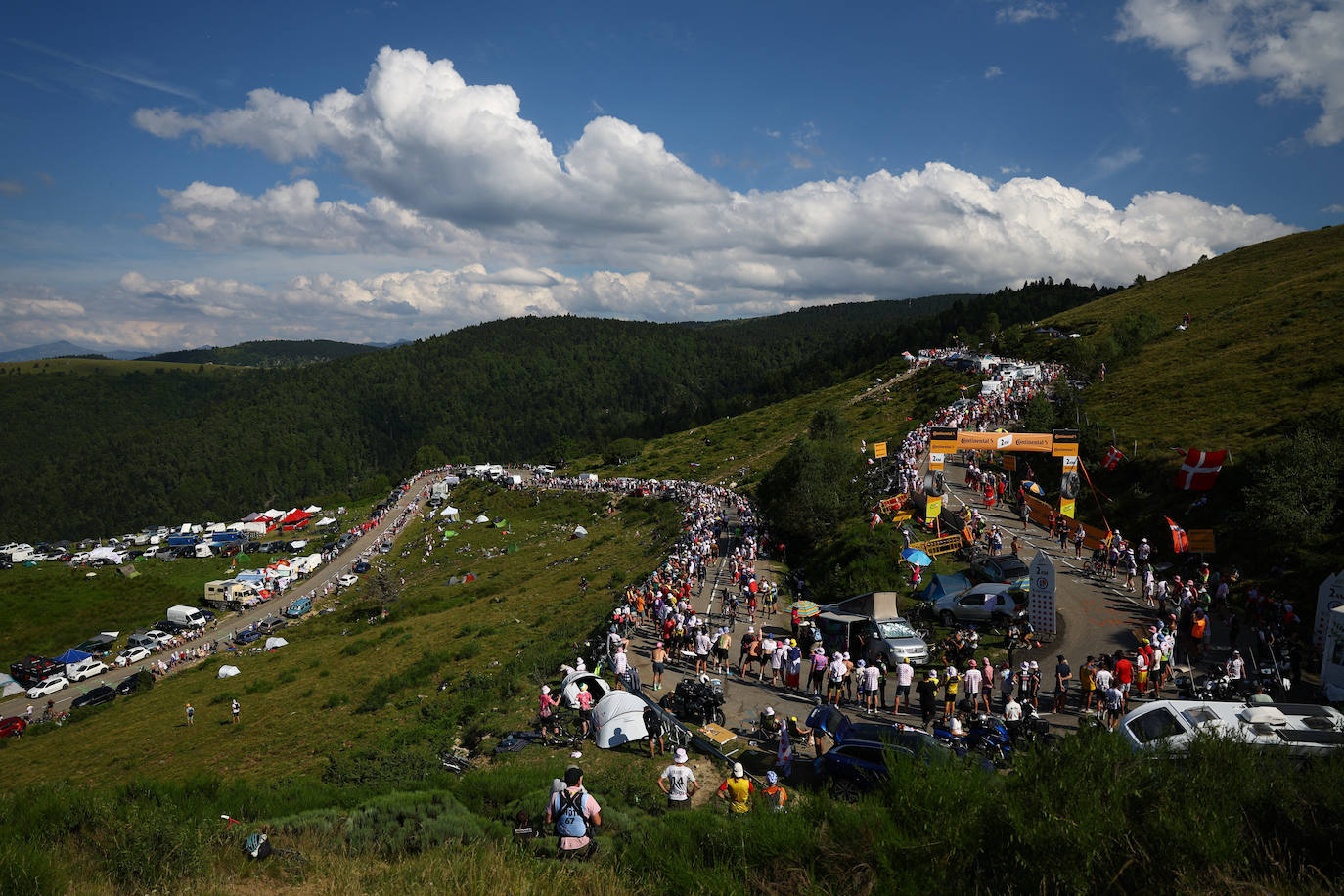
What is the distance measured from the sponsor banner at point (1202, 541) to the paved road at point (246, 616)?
4742cm

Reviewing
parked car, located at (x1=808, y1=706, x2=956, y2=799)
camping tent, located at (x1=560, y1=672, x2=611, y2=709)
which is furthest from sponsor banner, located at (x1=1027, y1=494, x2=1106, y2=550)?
camping tent, located at (x1=560, y1=672, x2=611, y2=709)

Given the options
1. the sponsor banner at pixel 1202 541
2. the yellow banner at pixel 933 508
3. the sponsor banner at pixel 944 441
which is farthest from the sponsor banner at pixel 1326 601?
the yellow banner at pixel 933 508

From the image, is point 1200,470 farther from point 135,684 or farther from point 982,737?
point 135,684

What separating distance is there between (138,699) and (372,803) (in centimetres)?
3212

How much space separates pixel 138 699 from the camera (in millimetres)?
32000

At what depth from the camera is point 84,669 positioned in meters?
39.9

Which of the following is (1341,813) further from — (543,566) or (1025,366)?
(1025,366)

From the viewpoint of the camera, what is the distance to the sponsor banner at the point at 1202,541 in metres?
20.0

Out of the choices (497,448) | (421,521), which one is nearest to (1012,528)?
(421,521)

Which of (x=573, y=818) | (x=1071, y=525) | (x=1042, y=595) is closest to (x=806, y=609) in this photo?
(x=1042, y=595)

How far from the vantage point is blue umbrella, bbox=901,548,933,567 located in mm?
22312

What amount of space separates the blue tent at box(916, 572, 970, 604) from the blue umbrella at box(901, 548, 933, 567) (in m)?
2.05

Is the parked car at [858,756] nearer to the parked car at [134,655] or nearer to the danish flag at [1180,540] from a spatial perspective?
the danish flag at [1180,540]

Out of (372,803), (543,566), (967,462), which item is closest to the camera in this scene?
(372,803)
